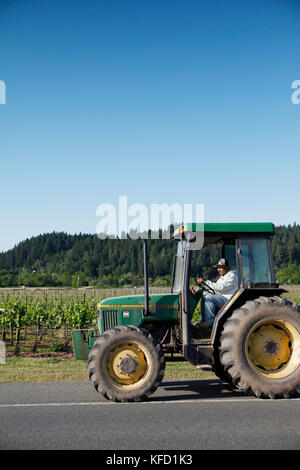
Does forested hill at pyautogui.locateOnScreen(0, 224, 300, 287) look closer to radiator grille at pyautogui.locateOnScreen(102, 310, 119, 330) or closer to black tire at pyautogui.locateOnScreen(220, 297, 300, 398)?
radiator grille at pyautogui.locateOnScreen(102, 310, 119, 330)

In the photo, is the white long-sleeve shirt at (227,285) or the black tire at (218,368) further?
the white long-sleeve shirt at (227,285)

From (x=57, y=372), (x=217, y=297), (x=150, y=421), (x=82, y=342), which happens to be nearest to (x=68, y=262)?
(x=57, y=372)

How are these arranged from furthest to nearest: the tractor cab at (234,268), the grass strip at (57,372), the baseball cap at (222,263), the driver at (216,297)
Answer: the grass strip at (57,372), the baseball cap at (222,263), the driver at (216,297), the tractor cab at (234,268)

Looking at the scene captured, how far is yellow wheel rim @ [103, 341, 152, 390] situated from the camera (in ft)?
21.9

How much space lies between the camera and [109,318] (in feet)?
24.5

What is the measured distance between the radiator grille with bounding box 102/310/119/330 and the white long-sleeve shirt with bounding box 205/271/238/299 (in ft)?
5.13

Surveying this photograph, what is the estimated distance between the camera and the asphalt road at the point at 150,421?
473 cm

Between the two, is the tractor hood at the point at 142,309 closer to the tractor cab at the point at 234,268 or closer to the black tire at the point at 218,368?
the tractor cab at the point at 234,268

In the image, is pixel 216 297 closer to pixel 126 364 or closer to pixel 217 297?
pixel 217 297

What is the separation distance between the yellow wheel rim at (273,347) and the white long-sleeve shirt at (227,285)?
26.8 inches

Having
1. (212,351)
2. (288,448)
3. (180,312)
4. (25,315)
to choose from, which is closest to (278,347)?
(212,351)

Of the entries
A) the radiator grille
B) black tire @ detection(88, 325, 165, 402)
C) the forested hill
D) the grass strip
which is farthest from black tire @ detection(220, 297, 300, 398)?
the forested hill

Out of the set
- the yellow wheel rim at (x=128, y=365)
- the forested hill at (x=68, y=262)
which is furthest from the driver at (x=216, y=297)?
the forested hill at (x=68, y=262)
